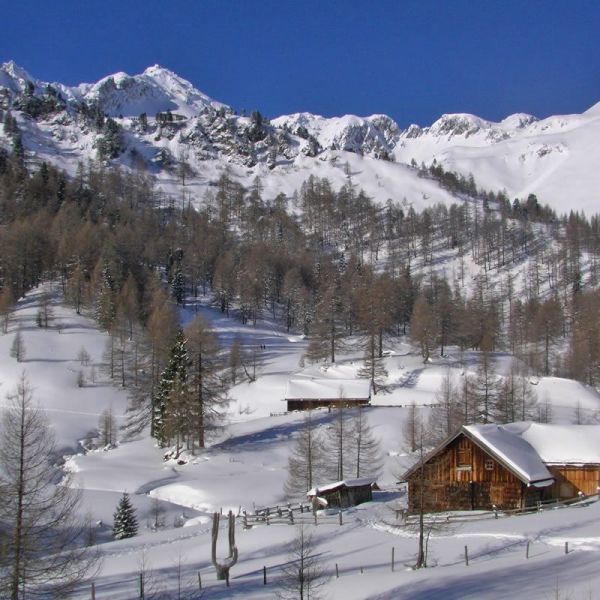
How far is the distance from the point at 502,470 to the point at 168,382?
29330 mm

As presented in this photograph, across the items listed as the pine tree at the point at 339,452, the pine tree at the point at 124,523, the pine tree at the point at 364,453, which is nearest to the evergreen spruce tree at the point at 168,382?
the pine tree at the point at 339,452

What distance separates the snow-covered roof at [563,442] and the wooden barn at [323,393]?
23.5 m

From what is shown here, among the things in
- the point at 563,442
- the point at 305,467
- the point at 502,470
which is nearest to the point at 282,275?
the point at 305,467

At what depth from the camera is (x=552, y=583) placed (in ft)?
65.8

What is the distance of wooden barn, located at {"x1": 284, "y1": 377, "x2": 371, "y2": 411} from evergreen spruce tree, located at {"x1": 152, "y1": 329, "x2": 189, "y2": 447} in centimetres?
1450

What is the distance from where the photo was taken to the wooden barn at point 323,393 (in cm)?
6575

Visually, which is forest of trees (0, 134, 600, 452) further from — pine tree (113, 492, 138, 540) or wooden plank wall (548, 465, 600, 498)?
wooden plank wall (548, 465, 600, 498)

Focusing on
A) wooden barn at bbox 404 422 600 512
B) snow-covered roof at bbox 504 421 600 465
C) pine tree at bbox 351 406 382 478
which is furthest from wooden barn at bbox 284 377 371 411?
wooden barn at bbox 404 422 600 512

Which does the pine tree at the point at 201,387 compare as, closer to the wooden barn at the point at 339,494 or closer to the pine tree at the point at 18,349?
the wooden barn at the point at 339,494

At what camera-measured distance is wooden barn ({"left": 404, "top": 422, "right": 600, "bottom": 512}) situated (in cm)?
3725

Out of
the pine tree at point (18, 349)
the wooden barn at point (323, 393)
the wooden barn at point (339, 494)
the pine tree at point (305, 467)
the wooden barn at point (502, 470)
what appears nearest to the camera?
the wooden barn at point (502, 470)

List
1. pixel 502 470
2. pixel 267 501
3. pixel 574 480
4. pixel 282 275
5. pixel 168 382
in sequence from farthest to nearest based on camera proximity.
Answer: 1. pixel 282 275
2. pixel 168 382
3. pixel 267 501
4. pixel 574 480
5. pixel 502 470

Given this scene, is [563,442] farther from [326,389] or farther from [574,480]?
[326,389]

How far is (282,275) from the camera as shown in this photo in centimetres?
12812
